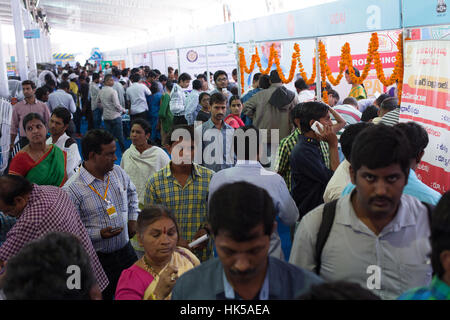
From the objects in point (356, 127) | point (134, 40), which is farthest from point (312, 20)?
point (134, 40)

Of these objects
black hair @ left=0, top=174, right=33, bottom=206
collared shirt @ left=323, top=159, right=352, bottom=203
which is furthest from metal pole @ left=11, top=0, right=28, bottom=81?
collared shirt @ left=323, top=159, right=352, bottom=203

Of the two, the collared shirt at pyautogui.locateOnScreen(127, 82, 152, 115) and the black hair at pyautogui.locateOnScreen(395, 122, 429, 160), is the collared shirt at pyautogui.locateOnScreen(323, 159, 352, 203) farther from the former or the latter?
the collared shirt at pyautogui.locateOnScreen(127, 82, 152, 115)

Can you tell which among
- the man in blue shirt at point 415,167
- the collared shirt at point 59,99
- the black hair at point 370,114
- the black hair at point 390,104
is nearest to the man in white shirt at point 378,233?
the man in blue shirt at point 415,167

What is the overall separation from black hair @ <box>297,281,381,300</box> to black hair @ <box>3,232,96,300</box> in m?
0.73

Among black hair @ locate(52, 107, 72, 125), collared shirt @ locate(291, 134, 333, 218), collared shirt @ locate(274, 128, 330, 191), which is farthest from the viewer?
black hair @ locate(52, 107, 72, 125)

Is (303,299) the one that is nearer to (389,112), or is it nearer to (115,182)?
(115,182)

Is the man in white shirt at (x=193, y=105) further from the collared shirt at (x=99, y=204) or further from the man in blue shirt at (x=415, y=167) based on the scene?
the man in blue shirt at (x=415, y=167)

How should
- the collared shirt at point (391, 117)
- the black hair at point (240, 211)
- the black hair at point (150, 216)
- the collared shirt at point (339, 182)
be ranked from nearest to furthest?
the black hair at point (240, 211), the black hair at point (150, 216), the collared shirt at point (339, 182), the collared shirt at point (391, 117)

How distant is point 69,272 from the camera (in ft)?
5.09

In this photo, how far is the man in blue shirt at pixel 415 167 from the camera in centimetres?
223

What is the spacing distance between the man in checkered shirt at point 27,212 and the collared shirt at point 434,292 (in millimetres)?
1823

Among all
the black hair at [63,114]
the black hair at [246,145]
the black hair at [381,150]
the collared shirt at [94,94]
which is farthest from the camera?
the collared shirt at [94,94]

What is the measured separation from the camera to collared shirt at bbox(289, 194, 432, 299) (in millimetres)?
1763

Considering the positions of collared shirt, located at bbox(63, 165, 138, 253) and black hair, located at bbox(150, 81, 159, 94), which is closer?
collared shirt, located at bbox(63, 165, 138, 253)
